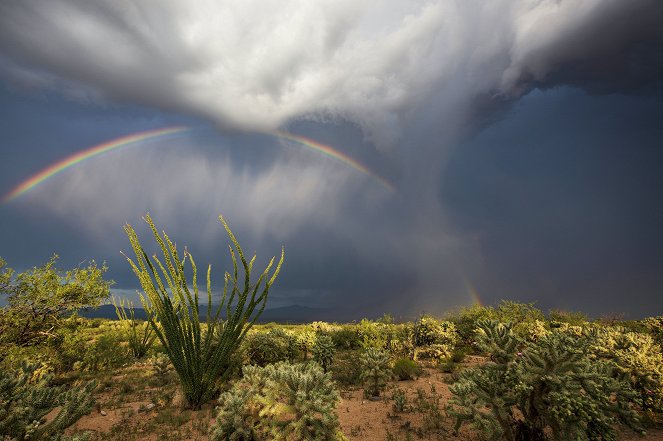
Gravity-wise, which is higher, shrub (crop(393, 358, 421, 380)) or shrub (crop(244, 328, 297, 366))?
shrub (crop(244, 328, 297, 366))

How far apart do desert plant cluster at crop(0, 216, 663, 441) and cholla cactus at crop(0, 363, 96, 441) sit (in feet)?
0.06

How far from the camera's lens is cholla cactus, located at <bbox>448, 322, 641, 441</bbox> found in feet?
13.5

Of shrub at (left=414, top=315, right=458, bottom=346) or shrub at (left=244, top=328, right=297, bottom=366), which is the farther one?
shrub at (left=414, top=315, right=458, bottom=346)

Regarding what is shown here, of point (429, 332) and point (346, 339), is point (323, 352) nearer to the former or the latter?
point (429, 332)

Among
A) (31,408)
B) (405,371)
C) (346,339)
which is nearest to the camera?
(31,408)

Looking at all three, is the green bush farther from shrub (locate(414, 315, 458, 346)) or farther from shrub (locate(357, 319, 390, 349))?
shrub (locate(414, 315, 458, 346))

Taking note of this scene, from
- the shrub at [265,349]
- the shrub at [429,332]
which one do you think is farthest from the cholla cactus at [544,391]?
the shrub at [429,332]

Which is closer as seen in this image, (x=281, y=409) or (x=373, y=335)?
(x=281, y=409)

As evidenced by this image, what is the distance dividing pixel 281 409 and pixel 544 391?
4.03m

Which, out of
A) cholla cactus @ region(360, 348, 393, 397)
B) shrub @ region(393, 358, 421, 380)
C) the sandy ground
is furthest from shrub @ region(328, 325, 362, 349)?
the sandy ground

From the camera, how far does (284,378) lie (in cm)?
490

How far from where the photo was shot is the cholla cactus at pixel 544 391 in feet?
13.5

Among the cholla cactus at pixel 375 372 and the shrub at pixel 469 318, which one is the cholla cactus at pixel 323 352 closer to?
the cholla cactus at pixel 375 372

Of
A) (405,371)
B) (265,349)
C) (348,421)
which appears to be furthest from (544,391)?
(265,349)
